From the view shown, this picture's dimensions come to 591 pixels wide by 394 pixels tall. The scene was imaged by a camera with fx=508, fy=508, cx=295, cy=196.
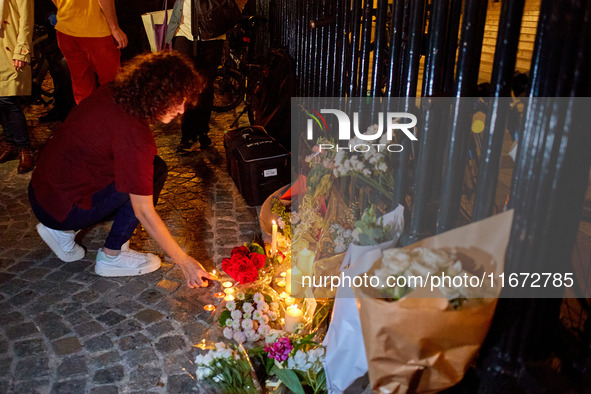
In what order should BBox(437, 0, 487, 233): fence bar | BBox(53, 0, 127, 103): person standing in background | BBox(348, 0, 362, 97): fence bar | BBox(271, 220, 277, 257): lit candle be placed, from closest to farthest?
BBox(437, 0, 487, 233): fence bar, BBox(271, 220, 277, 257): lit candle, BBox(348, 0, 362, 97): fence bar, BBox(53, 0, 127, 103): person standing in background

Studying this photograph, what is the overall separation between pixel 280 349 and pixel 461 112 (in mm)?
1551

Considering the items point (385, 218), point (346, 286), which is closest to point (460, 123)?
point (385, 218)

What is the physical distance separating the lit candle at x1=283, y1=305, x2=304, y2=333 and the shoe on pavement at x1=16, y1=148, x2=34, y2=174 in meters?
4.30

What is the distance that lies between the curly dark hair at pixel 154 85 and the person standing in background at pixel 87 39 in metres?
3.03

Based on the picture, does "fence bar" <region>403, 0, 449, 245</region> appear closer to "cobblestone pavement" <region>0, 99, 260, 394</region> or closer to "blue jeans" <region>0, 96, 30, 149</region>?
"cobblestone pavement" <region>0, 99, 260, 394</region>

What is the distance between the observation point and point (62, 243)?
406 cm

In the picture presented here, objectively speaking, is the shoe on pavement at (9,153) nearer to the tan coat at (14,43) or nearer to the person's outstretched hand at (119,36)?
the tan coat at (14,43)

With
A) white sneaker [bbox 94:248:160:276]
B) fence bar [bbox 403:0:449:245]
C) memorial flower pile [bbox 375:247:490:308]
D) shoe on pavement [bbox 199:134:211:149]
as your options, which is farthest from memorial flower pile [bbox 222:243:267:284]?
shoe on pavement [bbox 199:134:211:149]

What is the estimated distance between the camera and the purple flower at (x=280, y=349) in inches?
109

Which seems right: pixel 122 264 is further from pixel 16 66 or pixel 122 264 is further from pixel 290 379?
pixel 16 66

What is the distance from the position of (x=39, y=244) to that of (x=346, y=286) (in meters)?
3.27

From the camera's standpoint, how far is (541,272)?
2072 mm

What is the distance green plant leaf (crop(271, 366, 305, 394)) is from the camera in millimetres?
2691

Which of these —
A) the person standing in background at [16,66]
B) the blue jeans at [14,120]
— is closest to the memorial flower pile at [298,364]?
the person standing in background at [16,66]
